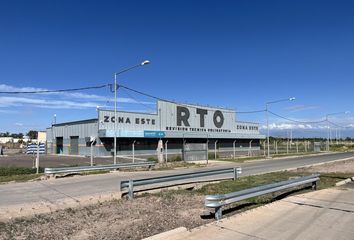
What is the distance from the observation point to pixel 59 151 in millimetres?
58781

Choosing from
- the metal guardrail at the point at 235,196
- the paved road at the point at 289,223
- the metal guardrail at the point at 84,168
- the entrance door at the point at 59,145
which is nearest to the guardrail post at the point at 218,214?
the metal guardrail at the point at 235,196

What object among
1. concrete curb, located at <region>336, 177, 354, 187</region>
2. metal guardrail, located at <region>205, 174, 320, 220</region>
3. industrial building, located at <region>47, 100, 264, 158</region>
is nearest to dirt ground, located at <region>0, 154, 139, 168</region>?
industrial building, located at <region>47, 100, 264, 158</region>

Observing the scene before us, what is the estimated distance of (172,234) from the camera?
287 inches

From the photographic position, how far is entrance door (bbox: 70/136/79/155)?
53.3 m

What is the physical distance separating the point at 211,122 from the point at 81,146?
23117mm

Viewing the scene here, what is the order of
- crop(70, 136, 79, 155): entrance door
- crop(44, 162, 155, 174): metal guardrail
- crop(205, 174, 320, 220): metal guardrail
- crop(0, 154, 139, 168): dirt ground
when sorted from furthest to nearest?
crop(70, 136, 79, 155): entrance door → crop(0, 154, 139, 168): dirt ground → crop(44, 162, 155, 174): metal guardrail → crop(205, 174, 320, 220): metal guardrail

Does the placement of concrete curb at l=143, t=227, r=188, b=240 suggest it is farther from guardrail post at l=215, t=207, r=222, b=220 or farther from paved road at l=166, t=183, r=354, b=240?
guardrail post at l=215, t=207, r=222, b=220

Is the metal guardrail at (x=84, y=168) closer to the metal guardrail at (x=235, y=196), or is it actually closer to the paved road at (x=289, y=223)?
the metal guardrail at (x=235, y=196)

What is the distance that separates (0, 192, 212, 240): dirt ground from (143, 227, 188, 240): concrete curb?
37cm

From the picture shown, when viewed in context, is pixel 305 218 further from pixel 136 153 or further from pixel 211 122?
pixel 211 122

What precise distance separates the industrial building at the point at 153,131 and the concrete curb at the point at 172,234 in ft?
96.4

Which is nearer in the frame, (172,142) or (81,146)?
(81,146)

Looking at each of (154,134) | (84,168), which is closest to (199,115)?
(154,134)

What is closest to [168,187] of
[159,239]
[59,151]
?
[159,239]
